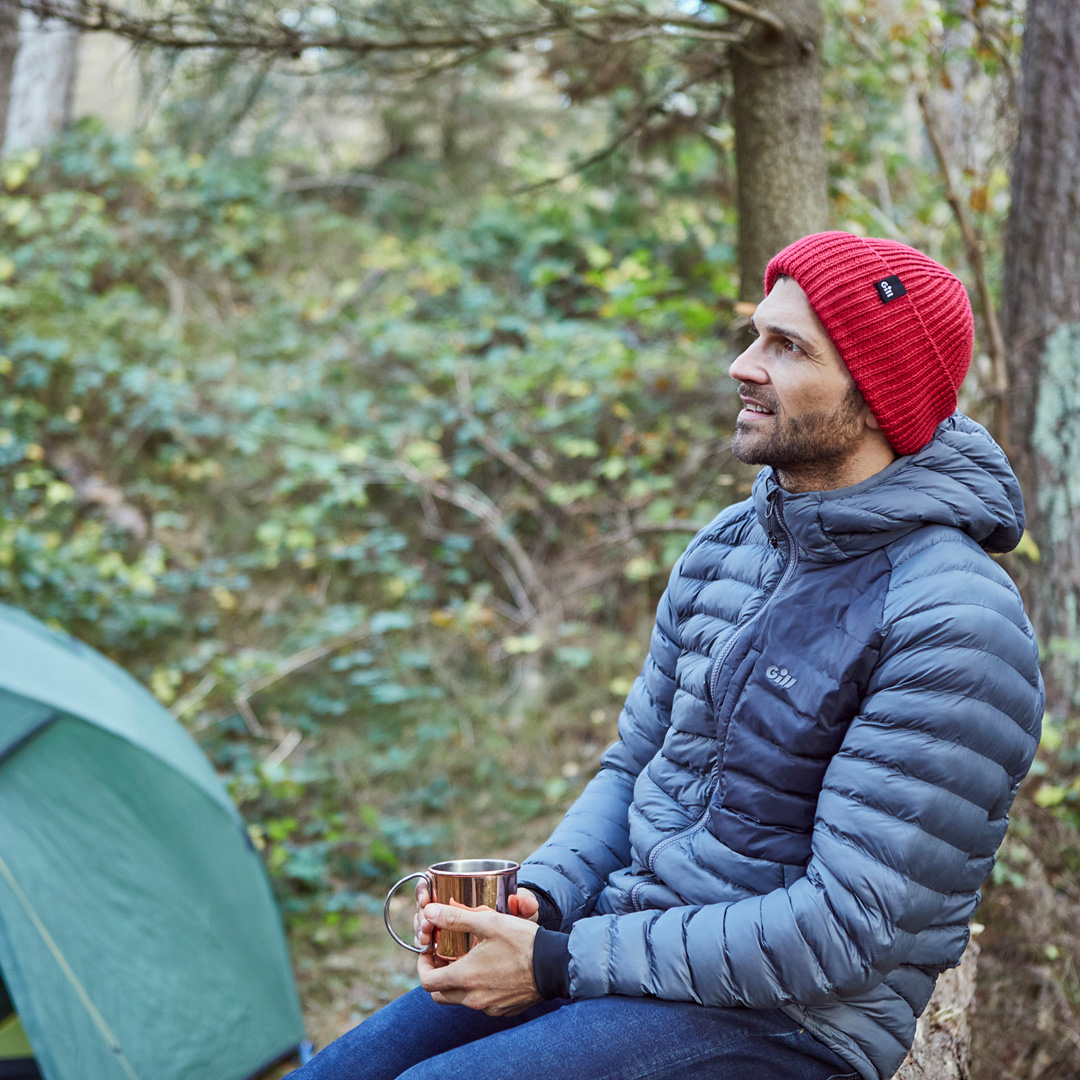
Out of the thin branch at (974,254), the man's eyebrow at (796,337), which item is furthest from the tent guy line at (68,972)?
the thin branch at (974,254)

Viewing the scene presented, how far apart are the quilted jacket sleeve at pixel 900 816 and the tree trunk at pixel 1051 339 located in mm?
2148

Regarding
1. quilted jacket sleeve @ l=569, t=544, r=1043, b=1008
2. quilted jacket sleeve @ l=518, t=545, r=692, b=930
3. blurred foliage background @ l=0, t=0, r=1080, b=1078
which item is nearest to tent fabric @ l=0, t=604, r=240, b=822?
blurred foliage background @ l=0, t=0, r=1080, b=1078

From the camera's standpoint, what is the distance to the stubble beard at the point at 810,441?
4.67ft

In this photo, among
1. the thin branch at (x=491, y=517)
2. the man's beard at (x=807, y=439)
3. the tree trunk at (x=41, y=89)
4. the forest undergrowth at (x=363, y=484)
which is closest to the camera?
the man's beard at (x=807, y=439)

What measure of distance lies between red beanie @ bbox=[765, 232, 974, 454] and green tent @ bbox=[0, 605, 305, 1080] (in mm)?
2400

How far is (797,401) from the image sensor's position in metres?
1.44

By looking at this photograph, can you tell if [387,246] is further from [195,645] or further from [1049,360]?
[1049,360]

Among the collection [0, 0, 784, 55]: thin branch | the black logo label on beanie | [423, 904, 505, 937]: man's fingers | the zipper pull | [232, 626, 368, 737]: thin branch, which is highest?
[0, 0, 784, 55]: thin branch

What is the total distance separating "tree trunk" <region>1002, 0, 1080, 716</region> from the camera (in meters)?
3.22

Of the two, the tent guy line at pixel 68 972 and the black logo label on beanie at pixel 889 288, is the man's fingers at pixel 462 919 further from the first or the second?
the tent guy line at pixel 68 972

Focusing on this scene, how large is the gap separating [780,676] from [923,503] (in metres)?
0.32

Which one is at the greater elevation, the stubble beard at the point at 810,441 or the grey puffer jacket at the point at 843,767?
the stubble beard at the point at 810,441

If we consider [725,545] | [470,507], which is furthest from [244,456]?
[725,545]

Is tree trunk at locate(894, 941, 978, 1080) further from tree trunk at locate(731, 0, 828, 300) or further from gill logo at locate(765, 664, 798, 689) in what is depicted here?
tree trunk at locate(731, 0, 828, 300)
